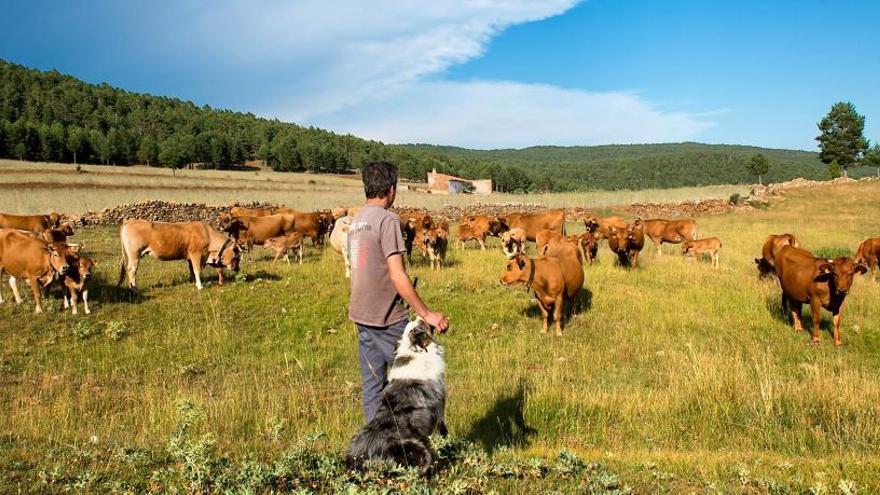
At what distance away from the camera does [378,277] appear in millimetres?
4695

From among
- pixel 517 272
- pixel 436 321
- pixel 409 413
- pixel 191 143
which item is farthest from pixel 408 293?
pixel 191 143

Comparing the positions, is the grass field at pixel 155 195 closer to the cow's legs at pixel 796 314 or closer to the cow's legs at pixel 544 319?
the cow's legs at pixel 544 319

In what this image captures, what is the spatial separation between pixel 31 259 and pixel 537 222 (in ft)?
54.1

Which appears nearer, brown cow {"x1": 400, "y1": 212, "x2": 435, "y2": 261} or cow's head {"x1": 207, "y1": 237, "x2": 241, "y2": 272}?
cow's head {"x1": 207, "y1": 237, "x2": 241, "y2": 272}

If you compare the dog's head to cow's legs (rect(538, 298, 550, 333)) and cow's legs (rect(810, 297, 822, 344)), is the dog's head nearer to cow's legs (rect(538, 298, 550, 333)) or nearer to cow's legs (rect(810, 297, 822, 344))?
cow's legs (rect(538, 298, 550, 333))

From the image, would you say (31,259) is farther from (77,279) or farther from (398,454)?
(398,454)

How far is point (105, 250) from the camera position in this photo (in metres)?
21.4

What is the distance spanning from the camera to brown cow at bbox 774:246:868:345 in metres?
10.0

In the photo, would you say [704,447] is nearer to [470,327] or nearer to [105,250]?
[470,327]

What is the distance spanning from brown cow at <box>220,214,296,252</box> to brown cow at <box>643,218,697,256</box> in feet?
47.8

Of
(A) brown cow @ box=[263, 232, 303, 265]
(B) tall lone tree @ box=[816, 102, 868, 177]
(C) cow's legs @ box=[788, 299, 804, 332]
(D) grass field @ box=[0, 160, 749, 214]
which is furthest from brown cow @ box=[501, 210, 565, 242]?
(B) tall lone tree @ box=[816, 102, 868, 177]

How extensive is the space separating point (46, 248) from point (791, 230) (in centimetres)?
3217

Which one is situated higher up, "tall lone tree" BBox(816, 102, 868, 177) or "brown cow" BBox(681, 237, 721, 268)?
"tall lone tree" BBox(816, 102, 868, 177)

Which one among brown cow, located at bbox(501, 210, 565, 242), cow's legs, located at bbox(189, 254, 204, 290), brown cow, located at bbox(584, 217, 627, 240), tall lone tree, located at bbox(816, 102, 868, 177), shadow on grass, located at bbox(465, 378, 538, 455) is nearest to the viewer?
shadow on grass, located at bbox(465, 378, 538, 455)
